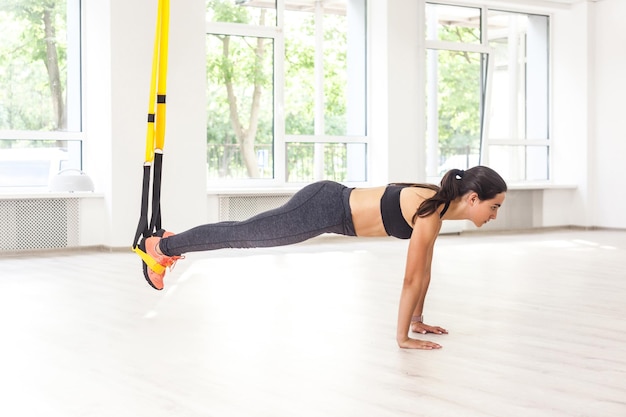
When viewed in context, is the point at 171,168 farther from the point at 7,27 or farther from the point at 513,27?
the point at 513,27

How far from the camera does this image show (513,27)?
11266 mm

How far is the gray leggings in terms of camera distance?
3418 millimetres

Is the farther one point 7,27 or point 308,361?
point 7,27

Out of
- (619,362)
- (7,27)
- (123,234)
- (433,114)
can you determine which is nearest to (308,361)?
(619,362)

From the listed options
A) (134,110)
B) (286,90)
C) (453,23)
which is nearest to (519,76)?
(453,23)

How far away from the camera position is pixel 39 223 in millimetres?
7766

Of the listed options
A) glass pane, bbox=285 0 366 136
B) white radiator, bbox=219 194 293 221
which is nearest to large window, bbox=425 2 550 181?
glass pane, bbox=285 0 366 136

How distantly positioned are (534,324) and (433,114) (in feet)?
21.3

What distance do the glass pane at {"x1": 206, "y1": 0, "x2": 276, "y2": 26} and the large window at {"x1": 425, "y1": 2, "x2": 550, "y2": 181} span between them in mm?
2011

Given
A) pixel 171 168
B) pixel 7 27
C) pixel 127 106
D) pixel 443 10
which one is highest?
pixel 443 10

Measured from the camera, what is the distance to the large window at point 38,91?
26.2ft

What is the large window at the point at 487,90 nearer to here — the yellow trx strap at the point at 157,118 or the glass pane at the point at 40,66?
the glass pane at the point at 40,66

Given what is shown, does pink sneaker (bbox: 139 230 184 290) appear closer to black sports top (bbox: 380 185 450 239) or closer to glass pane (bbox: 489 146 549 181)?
black sports top (bbox: 380 185 450 239)

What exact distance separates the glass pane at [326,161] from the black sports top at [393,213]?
6107 mm
